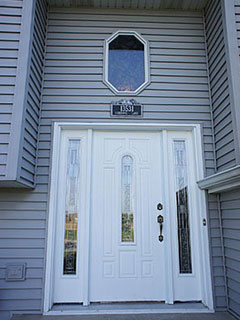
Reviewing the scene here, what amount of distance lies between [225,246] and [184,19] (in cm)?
275

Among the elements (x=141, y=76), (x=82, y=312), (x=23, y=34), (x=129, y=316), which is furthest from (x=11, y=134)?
(x=129, y=316)

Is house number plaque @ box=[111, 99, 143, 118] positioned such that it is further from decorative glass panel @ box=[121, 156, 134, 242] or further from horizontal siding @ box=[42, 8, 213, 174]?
decorative glass panel @ box=[121, 156, 134, 242]

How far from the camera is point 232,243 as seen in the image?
2.26 m

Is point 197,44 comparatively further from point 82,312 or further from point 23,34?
point 82,312

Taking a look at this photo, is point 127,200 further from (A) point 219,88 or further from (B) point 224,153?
(A) point 219,88

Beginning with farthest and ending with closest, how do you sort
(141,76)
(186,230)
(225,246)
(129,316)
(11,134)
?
(141,76) < (186,230) < (225,246) < (129,316) < (11,134)

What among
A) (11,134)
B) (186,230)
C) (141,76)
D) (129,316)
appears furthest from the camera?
(141,76)

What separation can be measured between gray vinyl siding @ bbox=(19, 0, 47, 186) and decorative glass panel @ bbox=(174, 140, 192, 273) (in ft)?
5.32

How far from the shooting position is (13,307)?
2.23 metres

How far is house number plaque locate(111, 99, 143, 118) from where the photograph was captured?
2.66 metres

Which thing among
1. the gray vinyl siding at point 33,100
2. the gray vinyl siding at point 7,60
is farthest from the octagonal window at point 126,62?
the gray vinyl siding at point 7,60

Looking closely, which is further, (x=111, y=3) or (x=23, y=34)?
(x=111, y=3)

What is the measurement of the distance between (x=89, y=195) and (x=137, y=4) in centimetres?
242

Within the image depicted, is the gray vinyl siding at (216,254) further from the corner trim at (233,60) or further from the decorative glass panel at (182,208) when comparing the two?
the corner trim at (233,60)
